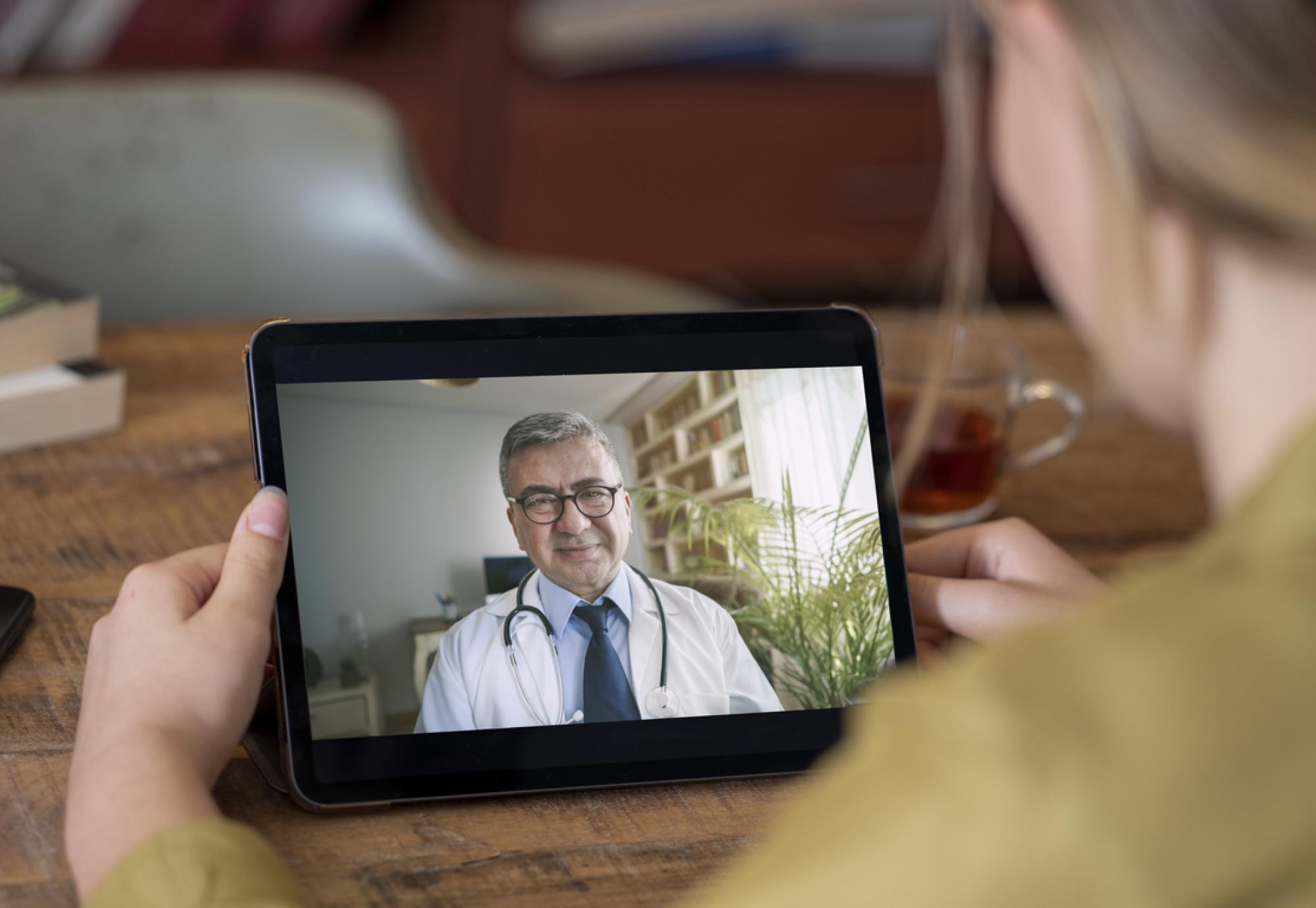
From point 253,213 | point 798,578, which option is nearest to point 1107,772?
point 798,578

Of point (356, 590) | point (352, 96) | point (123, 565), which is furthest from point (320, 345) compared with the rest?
point (352, 96)

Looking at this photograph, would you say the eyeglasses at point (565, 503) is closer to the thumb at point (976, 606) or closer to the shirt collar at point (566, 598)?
the shirt collar at point (566, 598)

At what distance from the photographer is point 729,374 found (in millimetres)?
547

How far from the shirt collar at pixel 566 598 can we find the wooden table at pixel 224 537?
0.08m

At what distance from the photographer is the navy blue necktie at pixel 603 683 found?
0.49 m

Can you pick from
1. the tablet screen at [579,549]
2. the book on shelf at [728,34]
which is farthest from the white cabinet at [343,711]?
the book on shelf at [728,34]

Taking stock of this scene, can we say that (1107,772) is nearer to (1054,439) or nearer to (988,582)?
(988,582)

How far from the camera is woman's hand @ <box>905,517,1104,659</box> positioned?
0.55 m

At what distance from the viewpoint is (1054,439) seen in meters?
0.84

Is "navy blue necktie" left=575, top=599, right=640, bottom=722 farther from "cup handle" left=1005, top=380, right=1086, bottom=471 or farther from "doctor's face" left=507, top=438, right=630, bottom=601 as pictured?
"cup handle" left=1005, top=380, right=1086, bottom=471

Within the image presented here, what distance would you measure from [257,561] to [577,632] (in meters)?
0.14

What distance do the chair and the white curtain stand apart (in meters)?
0.56

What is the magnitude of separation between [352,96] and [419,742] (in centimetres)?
84

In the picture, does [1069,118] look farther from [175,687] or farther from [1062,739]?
[175,687]
